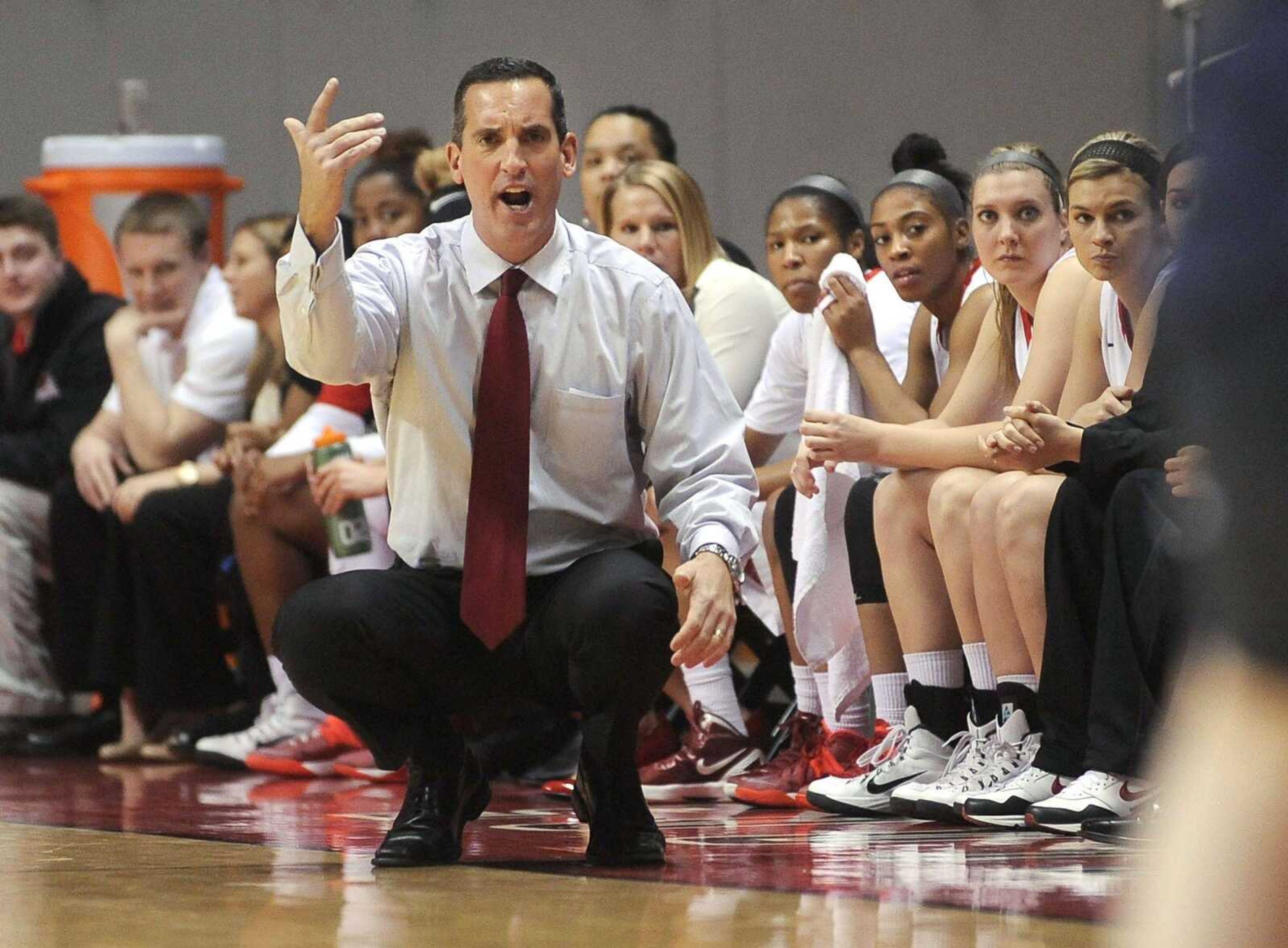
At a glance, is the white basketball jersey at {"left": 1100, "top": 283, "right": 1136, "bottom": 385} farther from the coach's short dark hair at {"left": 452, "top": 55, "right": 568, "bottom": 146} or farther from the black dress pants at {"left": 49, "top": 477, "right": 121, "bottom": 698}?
the black dress pants at {"left": 49, "top": 477, "right": 121, "bottom": 698}

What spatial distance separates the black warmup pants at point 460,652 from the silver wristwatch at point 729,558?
0.08 meters

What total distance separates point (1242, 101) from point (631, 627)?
181cm

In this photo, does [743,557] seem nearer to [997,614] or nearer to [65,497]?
[997,614]

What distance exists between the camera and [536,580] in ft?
9.25

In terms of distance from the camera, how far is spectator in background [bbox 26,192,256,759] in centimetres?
512

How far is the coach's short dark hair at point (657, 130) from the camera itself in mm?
4816

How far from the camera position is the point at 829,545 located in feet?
12.2

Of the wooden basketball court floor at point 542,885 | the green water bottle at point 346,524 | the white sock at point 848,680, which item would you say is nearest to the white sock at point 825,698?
the white sock at point 848,680

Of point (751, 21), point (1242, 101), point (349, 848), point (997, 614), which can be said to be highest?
point (751, 21)

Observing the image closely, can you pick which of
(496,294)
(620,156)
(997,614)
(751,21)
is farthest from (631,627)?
(751,21)

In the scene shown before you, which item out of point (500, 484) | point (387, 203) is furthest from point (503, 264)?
point (387, 203)

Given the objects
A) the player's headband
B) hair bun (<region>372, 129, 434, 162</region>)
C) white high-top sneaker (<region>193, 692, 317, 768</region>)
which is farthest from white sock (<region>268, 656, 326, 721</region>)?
the player's headband

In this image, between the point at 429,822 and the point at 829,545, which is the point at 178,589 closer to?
the point at 829,545

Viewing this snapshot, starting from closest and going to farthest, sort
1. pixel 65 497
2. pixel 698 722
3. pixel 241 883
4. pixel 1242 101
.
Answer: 1. pixel 1242 101
2. pixel 241 883
3. pixel 698 722
4. pixel 65 497
